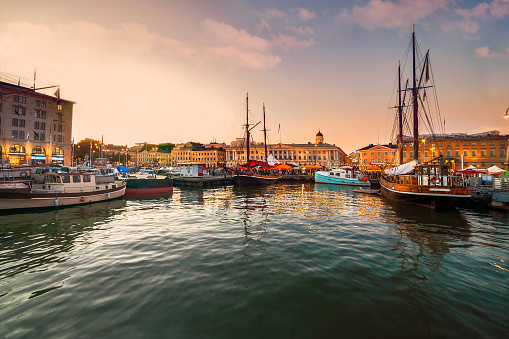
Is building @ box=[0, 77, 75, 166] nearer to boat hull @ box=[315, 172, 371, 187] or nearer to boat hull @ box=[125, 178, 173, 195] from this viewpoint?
boat hull @ box=[125, 178, 173, 195]

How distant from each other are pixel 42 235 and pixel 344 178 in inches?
1983

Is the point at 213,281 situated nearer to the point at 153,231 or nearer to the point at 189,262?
the point at 189,262

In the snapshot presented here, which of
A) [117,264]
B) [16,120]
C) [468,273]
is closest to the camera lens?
[468,273]

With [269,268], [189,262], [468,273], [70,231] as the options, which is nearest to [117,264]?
[189,262]

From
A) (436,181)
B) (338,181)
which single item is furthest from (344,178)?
(436,181)

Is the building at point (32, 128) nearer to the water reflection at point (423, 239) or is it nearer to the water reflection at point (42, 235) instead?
the water reflection at point (42, 235)

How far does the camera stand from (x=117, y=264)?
8258 mm

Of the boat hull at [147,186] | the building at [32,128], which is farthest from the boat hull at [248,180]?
the building at [32,128]

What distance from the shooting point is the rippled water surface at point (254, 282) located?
4895 millimetres

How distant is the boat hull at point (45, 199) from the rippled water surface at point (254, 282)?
6.13m

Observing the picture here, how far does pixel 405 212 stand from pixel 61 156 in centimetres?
8768

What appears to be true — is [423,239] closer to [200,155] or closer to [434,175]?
[434,175]

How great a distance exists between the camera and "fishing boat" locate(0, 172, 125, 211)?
58.4ft

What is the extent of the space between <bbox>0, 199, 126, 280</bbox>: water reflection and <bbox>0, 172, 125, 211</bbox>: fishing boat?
3.94ft
